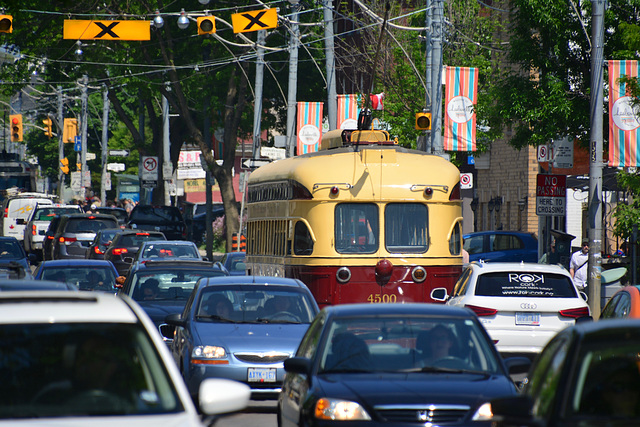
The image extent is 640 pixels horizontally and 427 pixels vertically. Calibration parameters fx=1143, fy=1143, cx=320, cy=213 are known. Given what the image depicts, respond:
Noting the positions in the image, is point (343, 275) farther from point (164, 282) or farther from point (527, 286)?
point (527, 286)

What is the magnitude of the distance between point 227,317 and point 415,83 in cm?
2268

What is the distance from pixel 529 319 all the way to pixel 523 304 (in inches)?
8.0

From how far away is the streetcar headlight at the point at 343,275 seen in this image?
58.3 feet

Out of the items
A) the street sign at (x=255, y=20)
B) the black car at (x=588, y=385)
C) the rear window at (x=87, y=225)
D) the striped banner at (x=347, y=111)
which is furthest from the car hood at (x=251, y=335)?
the rear window at (x=87, y=225)

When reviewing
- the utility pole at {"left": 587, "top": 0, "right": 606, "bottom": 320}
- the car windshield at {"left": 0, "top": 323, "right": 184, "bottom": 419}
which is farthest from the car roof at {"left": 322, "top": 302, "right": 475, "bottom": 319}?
the utility pole at {"left": 587, "top": 0, "right": 606, "bottom": 320}

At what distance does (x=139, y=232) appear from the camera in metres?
30.0

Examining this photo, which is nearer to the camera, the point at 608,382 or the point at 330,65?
the point at 608,382

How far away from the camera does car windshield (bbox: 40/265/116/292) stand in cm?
1911

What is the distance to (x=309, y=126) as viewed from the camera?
106ft

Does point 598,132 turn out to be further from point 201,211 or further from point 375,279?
point 201,211

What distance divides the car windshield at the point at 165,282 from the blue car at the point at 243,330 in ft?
9.18

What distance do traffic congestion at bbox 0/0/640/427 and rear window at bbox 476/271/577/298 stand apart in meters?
0.03

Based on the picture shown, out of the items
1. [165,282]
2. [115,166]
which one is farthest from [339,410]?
[115,166]

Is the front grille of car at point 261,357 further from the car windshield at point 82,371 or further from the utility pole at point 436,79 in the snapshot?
the utility pole at point 436,79
